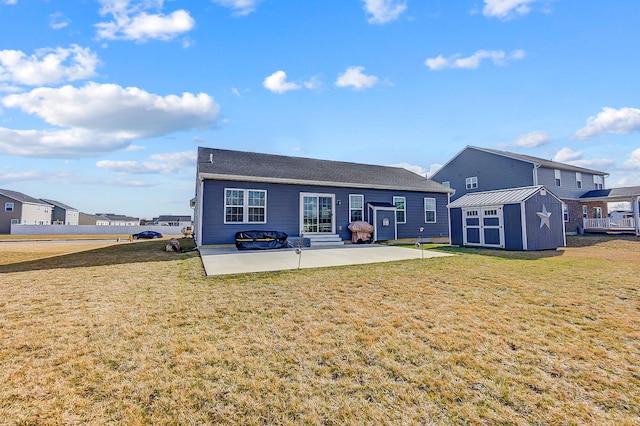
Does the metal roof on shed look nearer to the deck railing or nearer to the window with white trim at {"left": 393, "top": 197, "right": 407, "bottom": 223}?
the window with white trim at {"left": 393, "top": 197, "right": 407, "bottom": 223}

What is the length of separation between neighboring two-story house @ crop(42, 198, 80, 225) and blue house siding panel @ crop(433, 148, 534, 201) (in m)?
61.3

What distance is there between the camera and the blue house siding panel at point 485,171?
21.2m

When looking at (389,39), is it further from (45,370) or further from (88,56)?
(45,370)

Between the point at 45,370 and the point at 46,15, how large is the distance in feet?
34.8

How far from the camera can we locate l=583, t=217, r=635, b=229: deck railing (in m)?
22.0

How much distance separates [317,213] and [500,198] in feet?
28.6

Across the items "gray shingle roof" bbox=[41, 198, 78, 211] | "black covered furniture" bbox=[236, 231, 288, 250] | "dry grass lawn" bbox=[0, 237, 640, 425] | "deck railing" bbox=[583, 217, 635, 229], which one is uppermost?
"gray shingle roof" bbox=[41, 198, 78, 211]

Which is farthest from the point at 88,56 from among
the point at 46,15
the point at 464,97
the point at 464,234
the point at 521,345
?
the point at 464,234

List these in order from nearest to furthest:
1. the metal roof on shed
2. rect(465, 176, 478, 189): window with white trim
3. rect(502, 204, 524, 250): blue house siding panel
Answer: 1. rect(502, 204, 524, 250): blue house siding panel
2. the metal roof on shed
3. rect(465, 176, 478, 189): window with white trim

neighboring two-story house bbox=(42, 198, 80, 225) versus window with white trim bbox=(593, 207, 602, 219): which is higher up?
neighboring two-story house bbox=(42, 198, 80, 225)

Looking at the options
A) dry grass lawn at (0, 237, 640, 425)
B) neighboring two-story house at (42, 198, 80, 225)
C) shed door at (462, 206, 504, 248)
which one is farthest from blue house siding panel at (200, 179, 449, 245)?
neighboring two-story house at (42, 198, 80, 225)

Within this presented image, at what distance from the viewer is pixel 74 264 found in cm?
886

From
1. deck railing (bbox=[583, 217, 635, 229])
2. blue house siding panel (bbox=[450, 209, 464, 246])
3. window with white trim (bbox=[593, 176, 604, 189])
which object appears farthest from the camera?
window with white trim (bbox=[593, 176, 604, 189])

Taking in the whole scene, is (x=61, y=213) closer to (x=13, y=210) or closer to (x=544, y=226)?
(x=13, y=210)
